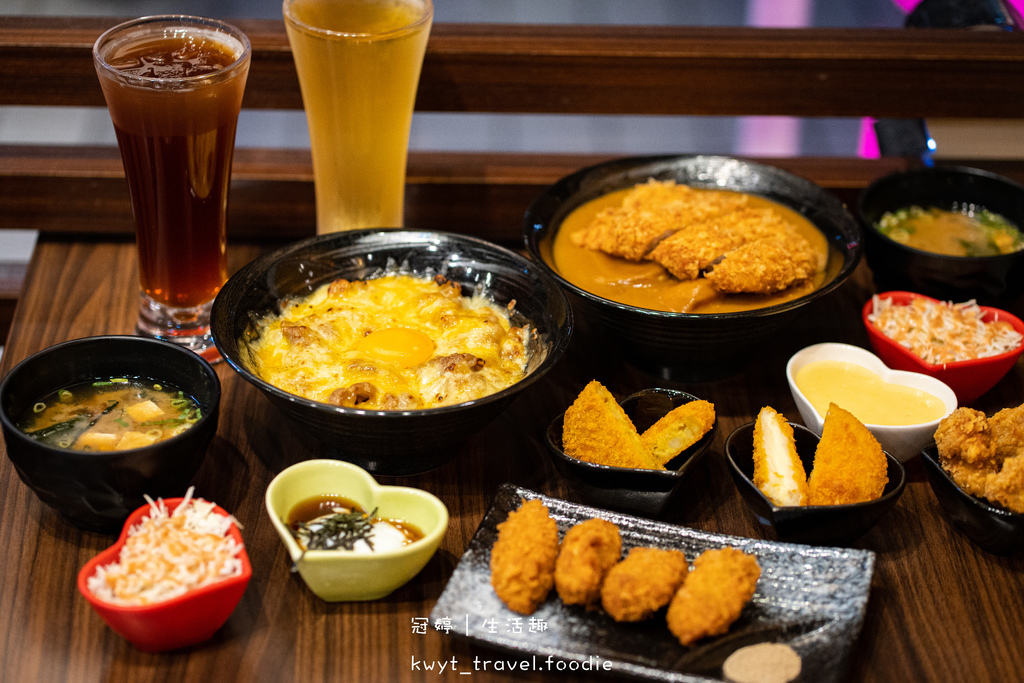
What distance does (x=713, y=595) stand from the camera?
1.61m

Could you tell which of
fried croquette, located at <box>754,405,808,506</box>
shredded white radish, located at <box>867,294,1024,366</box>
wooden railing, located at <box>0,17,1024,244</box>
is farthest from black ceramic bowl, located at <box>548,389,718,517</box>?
wooden railing, located at <box>0,17,1024,244</box>

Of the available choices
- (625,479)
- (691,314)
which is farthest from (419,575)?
(691,314)

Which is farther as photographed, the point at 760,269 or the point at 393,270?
the point at 393,270

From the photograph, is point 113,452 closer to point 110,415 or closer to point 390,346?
point 110,415

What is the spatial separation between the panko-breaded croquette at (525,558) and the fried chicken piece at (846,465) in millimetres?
580

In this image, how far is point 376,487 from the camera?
5.79ft

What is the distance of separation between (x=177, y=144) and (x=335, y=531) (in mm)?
985

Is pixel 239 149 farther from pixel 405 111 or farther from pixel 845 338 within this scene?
pixel 845 338

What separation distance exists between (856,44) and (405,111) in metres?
1.43

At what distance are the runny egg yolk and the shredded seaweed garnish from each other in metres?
0.41

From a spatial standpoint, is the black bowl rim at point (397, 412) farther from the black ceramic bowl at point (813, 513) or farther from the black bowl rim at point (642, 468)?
the black ceramic bowl at point (813, 513)

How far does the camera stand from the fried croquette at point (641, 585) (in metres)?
1.61

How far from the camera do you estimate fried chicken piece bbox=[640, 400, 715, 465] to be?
198cm

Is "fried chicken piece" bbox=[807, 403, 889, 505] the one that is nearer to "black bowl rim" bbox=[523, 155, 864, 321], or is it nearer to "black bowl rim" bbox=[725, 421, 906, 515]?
"black bowl rim" bbox=[725, 421, 906, 515]
